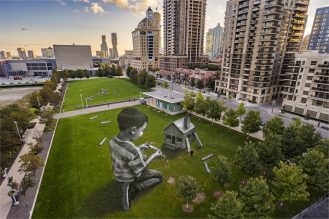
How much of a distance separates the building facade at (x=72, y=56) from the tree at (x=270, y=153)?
493 ft

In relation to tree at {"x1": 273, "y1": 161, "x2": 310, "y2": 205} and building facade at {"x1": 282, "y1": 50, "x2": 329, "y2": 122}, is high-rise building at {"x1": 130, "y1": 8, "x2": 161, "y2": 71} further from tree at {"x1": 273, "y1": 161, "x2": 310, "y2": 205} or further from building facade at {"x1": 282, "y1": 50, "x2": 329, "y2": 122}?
tree at {"x1": 273, "y1": 161, "x2": 310, "y2": 205}

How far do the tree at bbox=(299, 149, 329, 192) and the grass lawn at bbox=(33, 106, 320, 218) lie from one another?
138 inches

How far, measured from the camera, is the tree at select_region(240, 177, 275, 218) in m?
16.5

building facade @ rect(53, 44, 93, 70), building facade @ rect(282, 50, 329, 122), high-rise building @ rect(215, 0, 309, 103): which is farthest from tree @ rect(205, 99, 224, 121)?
building facade @ rect(53, 44, 93, 70)

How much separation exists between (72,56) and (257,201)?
160646mm

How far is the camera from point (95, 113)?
169 feet

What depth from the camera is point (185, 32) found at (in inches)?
4606

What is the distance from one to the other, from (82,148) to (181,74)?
3110 inches

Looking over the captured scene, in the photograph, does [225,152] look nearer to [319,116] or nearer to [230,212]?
[230,212]

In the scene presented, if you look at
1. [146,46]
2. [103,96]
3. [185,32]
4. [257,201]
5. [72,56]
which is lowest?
[103,96]

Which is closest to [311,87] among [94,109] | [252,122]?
[252,122]

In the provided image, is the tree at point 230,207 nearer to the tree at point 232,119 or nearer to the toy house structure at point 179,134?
the toy house structure at point 179,134

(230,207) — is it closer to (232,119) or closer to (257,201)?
(257,201)

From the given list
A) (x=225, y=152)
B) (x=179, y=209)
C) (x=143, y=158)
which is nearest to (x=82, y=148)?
(x=143, y=158)
